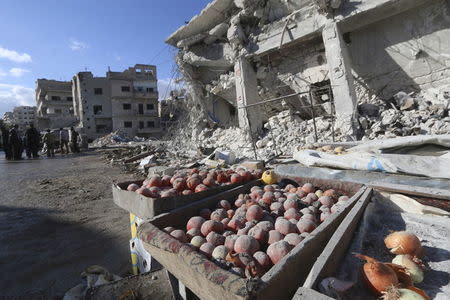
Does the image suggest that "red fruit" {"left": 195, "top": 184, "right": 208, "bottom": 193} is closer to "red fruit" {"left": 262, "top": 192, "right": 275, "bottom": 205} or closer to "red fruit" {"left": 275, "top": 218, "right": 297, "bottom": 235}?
"red fruit" {"left": 262, "top": 192, "right": 275, "bottom": 205}

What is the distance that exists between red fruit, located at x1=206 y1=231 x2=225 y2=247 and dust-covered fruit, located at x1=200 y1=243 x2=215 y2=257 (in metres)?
0.05

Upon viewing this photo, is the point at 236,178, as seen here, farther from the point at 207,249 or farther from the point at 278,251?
the point at 278,251

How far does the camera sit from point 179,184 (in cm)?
241

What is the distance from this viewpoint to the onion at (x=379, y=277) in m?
0.97

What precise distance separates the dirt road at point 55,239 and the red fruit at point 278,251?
169 centimetres

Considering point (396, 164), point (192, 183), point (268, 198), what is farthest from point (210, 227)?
point (396, 164)

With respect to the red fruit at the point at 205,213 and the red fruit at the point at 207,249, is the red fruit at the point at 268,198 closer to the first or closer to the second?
the red fruit at the point at 205,213

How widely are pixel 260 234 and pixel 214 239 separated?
0.28m

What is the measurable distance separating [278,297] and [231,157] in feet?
A: 16.1

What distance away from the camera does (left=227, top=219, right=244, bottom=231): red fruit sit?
64.4 inches

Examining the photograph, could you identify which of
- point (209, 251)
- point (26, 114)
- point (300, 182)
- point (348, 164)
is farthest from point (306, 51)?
point (26, 114)

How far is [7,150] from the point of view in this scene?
44.9ft

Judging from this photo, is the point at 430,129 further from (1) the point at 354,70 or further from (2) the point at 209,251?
(2) the point at 209,251

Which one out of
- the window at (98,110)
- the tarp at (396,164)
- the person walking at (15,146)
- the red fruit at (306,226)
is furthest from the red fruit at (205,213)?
the window at (98,110)
